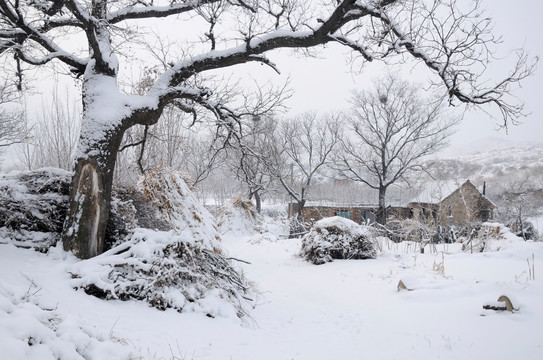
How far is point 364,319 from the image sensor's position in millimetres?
4910

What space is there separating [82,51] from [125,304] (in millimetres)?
4551

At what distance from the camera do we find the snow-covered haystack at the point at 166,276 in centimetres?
396

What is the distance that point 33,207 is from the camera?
4.58m

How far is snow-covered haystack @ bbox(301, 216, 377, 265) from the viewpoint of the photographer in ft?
30.6

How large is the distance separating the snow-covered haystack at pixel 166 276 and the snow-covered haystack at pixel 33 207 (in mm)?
1001

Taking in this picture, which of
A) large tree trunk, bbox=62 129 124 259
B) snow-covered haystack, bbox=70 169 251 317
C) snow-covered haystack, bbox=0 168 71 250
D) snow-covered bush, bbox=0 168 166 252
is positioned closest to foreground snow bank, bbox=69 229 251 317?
snow-covered haystack, bbox=70 169 251 317

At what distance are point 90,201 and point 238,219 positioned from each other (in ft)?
51.0

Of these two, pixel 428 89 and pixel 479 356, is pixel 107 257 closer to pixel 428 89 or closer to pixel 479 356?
pixel 479 356

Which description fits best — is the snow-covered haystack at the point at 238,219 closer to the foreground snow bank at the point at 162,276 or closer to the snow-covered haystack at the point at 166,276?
the snow-covered haystack at the point at 166,276

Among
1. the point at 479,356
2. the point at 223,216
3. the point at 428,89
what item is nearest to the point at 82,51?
the point at 428,89

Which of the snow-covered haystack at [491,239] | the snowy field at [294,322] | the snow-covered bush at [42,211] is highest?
the snow-covered bush at [42,211]

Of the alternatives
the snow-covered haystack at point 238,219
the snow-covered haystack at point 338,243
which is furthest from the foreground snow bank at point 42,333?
the snow-covered haystack at point 238,219

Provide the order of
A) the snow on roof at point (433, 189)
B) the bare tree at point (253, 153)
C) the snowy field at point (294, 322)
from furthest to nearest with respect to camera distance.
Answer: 1. the snow on roof at point (433, 189)
2. the bare tree at point (253, 153)
3. the snowy field at point (294, 322)

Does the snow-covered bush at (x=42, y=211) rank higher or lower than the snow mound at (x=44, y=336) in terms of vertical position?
higher
